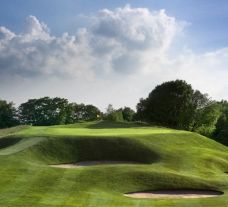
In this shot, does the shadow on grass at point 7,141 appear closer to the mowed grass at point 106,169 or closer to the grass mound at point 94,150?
the mowed grass at point 106,169

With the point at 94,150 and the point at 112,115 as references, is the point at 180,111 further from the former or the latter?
the point at 94,150

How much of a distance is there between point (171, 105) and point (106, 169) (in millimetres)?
52946

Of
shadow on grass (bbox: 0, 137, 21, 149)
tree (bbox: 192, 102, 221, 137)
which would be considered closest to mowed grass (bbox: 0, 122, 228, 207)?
shadow on grass (bbox: 0, 137, 21, 149)

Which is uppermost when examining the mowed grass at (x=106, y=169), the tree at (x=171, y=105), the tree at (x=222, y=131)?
the tree at (x=171, y=105)

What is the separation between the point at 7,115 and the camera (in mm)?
118062

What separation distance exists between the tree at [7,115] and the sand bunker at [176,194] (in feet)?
286

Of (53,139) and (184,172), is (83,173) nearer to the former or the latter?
(184,172)

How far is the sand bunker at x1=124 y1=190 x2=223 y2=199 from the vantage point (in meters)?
29.5

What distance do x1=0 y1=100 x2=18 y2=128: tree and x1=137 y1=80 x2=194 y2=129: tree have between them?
40343 millimetres

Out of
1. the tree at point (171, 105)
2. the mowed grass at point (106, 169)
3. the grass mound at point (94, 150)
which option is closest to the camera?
the mowed grass at point (106, 169)

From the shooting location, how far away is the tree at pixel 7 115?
11554 cm

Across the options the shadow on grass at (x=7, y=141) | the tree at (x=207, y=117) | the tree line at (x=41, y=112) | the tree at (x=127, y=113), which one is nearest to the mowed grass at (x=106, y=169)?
the shadow on grass at (x=7, y=141)

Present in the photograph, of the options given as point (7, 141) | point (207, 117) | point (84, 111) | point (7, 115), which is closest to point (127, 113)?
point (84, 111)

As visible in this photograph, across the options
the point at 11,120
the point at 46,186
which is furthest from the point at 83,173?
the point at 11,120
